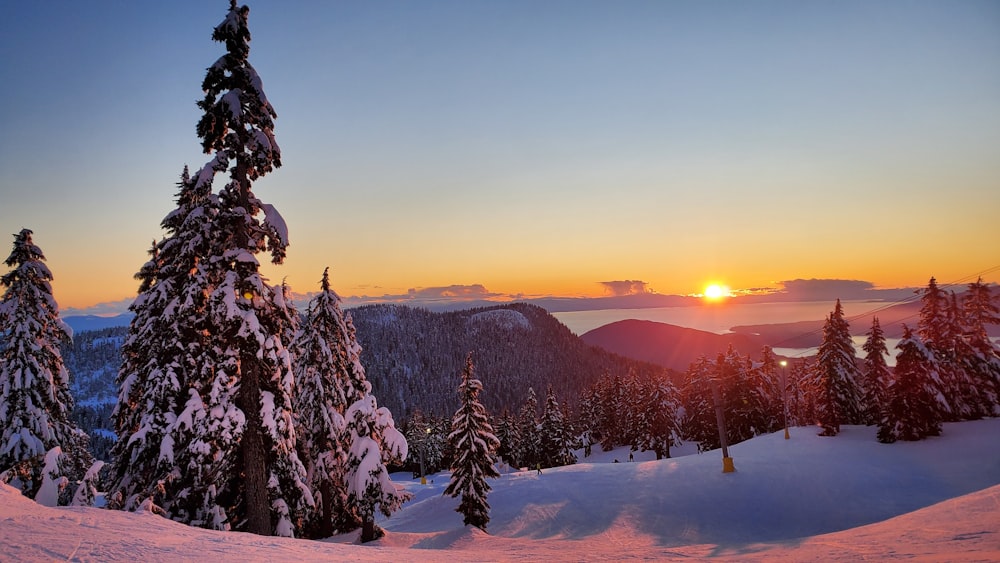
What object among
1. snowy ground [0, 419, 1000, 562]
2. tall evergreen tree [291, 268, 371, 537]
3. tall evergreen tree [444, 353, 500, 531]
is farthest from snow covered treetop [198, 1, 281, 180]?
tall evergreen tree [444, 353, 500, 531]

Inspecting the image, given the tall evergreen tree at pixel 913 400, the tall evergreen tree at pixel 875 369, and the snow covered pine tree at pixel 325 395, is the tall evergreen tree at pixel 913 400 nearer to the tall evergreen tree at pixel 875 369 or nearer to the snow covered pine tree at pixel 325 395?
the tall evergreen tree at pixel 875 369

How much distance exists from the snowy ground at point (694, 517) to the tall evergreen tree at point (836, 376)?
239cm

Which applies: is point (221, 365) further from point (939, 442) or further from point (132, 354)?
point (939, 442)

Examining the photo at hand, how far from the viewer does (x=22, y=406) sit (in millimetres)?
19250

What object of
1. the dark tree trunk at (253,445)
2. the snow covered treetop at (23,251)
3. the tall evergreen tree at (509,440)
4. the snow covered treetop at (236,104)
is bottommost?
the tall evergreen tree at (509,440)

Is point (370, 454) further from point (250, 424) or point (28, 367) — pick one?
point (28, 367)

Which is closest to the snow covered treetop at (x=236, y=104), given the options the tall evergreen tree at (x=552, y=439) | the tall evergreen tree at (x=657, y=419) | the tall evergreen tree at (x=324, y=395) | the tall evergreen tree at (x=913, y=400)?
the tall evergreen tree at (x=324, y=395)

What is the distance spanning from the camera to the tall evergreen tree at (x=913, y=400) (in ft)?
122

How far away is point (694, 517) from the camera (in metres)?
28.5

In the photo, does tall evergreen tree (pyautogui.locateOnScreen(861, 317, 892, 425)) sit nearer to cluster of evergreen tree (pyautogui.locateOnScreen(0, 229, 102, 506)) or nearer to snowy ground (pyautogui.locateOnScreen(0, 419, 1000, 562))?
snowy ground (pyautogui.locateOnScreen(0, 419, 1000, 562))

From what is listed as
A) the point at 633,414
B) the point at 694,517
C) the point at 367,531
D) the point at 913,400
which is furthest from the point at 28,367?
the point at 633,414

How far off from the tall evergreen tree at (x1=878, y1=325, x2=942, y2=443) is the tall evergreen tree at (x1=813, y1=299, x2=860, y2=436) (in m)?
4.85

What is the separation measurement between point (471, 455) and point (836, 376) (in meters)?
37.5

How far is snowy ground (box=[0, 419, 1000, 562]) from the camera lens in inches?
322
